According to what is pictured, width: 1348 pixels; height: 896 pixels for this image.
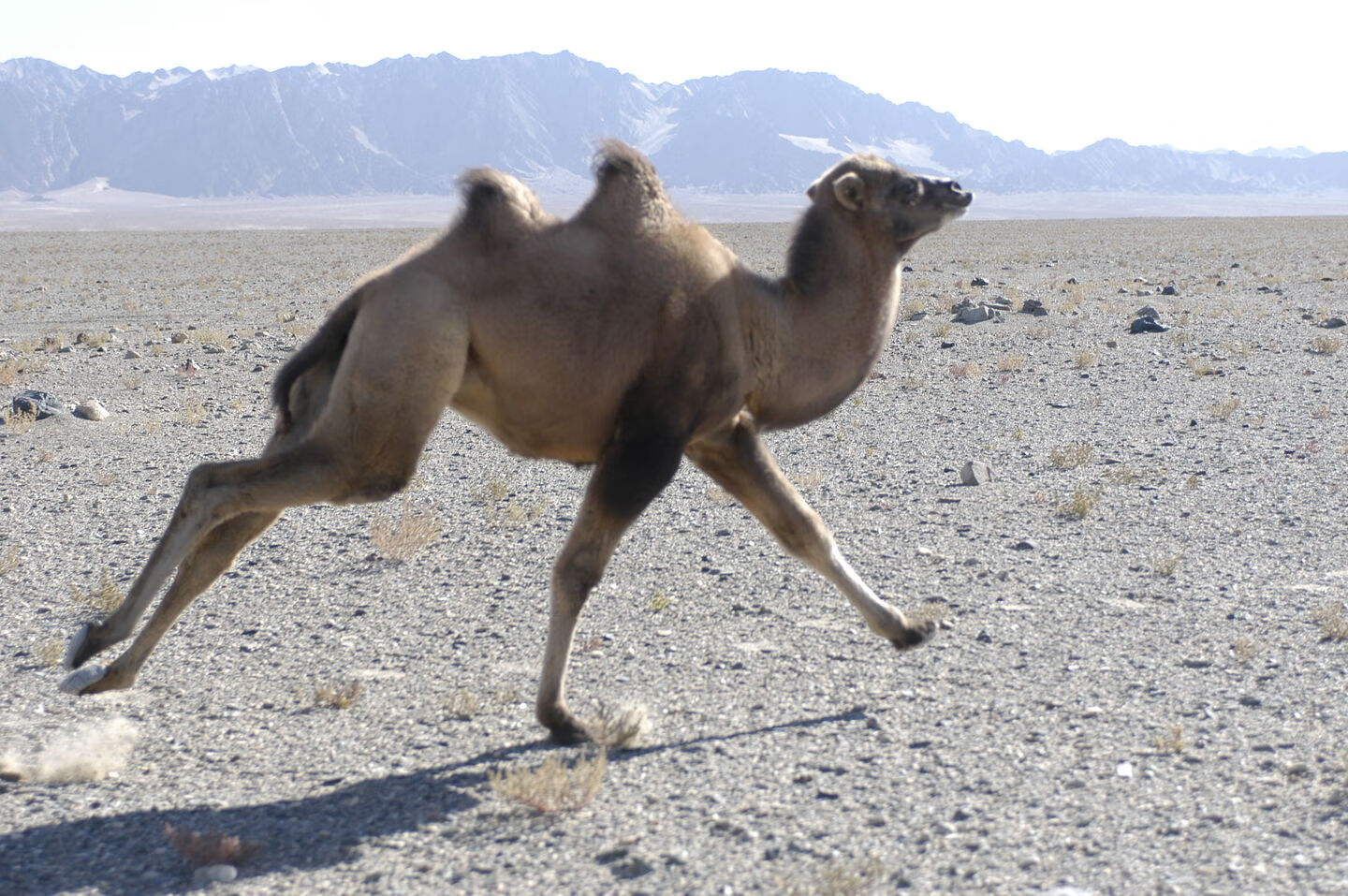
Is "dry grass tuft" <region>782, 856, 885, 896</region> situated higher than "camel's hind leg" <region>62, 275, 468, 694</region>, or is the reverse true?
"camel's hind leg" <region>62, 275, 468, 694</region>

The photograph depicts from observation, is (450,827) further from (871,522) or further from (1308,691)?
(871,522)

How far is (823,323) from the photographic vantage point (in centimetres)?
546

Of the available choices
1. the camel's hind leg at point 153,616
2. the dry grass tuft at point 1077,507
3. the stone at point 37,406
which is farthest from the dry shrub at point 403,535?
the stone at point 37,406

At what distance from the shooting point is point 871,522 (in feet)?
28.7

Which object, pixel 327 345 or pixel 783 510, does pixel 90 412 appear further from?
pixel 783 510

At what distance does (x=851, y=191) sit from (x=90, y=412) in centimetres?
988

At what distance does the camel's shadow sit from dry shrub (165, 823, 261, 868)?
40mm

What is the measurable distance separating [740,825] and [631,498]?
122 cm

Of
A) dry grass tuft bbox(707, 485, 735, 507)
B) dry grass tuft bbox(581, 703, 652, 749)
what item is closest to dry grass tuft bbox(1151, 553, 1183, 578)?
dry grass tuft bbox(707, 485, 735, 507)

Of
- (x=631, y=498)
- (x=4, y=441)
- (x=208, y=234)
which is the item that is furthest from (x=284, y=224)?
(x=631, y=498)

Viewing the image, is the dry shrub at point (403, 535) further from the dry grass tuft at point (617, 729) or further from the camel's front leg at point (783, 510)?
the dry grass tuft at point (617, 729)

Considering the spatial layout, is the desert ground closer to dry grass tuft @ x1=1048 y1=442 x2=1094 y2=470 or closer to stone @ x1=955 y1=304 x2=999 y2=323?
dry grass tuft @ x1=1048 y1=442 x2=1094 y2=470

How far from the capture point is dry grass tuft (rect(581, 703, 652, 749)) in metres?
5.05

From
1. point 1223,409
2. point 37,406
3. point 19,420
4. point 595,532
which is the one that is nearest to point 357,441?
point 595,532
